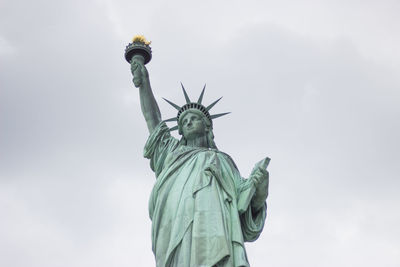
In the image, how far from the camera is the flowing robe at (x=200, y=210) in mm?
13828

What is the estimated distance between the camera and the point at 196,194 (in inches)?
582

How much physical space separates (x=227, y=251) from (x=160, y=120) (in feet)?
15.4

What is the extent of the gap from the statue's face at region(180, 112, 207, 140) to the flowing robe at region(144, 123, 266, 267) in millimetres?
371

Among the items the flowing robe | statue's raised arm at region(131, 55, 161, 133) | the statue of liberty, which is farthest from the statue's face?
statue's raised arm at region(131, 55, 161, 133)

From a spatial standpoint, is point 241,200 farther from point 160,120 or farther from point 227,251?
point 160,120

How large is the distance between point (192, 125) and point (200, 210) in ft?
9.95

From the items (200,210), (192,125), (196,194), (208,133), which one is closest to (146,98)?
(192,125)

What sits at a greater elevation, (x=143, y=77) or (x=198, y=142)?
(x=143, y=77)

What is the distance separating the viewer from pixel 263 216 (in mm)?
15680

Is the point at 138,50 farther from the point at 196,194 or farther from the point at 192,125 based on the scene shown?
the point at 196,194

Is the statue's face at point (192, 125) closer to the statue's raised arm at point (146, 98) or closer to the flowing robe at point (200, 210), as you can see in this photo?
the flowing robe at point (200, 210)

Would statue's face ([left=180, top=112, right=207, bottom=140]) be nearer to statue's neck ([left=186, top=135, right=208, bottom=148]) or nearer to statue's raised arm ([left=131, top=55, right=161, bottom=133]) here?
statue's neck ([left=186, top=135, right=208, bottom=148])

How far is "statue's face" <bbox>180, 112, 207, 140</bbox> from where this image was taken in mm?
17000

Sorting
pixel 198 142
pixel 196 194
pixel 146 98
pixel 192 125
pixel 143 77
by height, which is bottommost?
pixel 196 194
